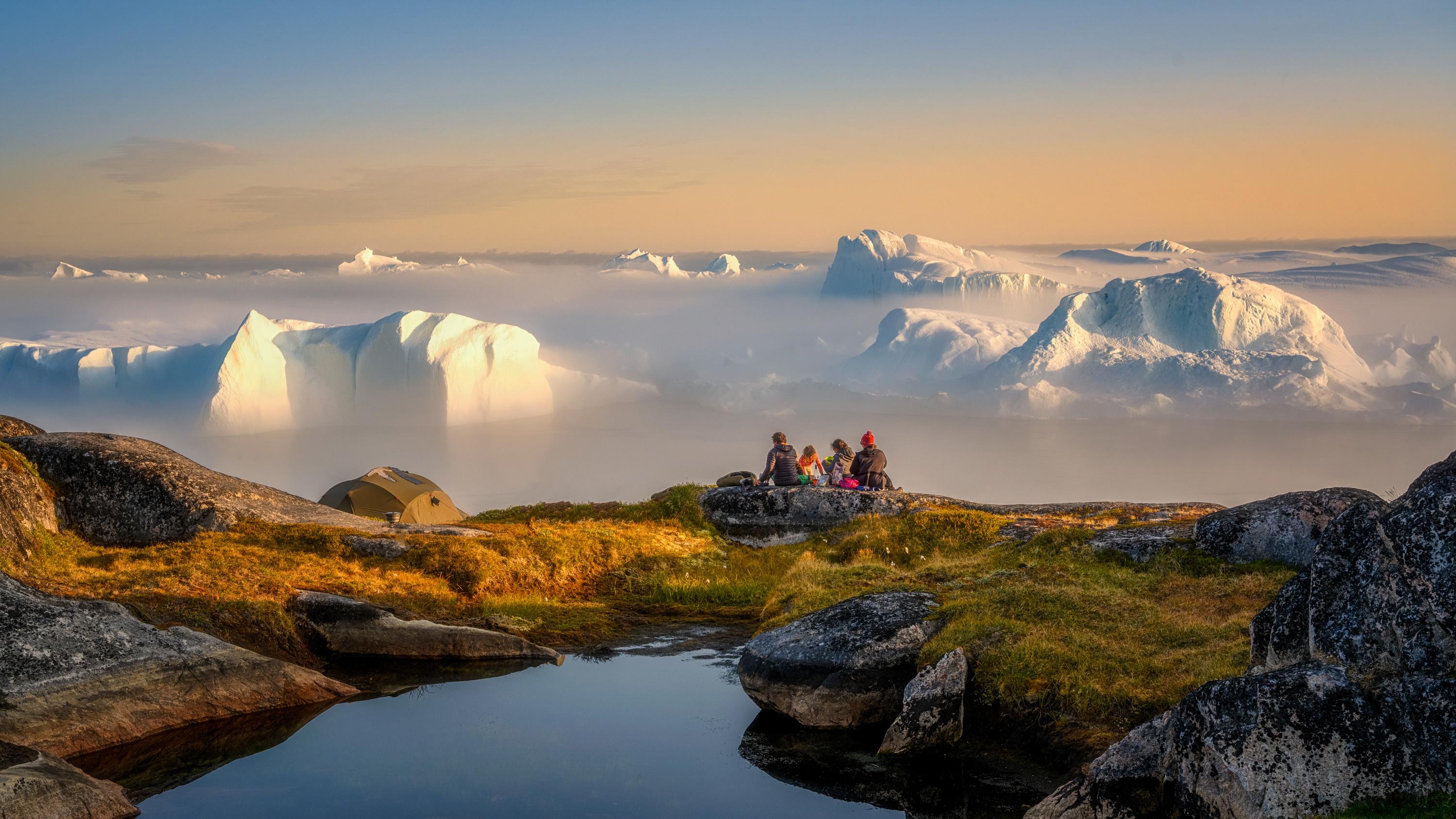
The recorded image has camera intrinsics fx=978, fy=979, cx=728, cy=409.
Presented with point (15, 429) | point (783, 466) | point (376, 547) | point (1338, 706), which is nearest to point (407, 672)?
point (376, 547)

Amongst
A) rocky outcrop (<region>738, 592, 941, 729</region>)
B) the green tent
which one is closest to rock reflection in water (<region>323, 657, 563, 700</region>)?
rocky outcrop (<region>738, 592, 941, 729</region>)

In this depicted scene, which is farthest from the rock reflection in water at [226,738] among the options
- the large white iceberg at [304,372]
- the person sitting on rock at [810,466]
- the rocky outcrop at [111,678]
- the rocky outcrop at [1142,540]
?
the large white iceberg at [304,372]

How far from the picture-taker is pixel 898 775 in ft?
39.3

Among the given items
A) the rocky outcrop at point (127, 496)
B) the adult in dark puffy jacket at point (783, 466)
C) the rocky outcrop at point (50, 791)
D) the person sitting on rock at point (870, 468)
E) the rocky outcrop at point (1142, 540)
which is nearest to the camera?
the rocky outcrop at point (50, 791)

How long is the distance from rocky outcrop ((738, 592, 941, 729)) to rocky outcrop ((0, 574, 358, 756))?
6378mm

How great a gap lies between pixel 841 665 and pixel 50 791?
9277mm

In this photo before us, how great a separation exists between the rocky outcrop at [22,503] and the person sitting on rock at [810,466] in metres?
18.3

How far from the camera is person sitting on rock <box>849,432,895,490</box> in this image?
28672mm

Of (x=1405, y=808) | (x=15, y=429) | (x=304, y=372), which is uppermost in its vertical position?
(x=15, y=429)

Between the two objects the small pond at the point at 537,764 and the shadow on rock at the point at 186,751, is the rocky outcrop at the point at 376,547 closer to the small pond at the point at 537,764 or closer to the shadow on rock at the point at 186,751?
the small pond at the point at 537,764

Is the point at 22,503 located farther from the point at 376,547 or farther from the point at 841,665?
the point at 841,665

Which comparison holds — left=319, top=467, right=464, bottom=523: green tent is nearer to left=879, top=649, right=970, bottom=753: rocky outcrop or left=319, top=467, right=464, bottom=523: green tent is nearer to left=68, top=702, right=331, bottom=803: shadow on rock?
left=68, top=702, right=331, bottom=803: shadow on rock

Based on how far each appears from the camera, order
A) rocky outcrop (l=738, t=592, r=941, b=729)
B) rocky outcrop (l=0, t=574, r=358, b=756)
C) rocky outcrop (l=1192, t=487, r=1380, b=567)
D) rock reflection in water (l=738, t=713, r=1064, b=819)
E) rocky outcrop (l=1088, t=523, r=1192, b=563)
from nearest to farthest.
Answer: rock reflection in water (l=738, t=713, r=1064, b=819)
rocky outcrop (l=0, t=574, r=358, b=756)
rocky outcrop (l=738, t=592, r=941, b=729)
rocky outcrop (l=1192, t=487, r=1380, b=567)
rocky outcrop (l=1088, t=523, r=1192, b=563)

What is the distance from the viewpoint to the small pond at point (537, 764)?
11336mm
